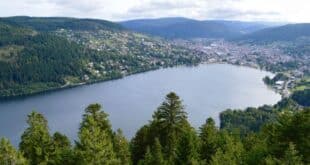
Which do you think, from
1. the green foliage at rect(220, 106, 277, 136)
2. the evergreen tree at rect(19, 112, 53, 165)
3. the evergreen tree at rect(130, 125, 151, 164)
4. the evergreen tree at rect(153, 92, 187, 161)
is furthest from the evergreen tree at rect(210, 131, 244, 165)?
the green foliage at rect(220, 106, 277, 136)

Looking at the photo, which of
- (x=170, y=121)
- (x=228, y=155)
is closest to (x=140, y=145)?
(x=170, y=121)

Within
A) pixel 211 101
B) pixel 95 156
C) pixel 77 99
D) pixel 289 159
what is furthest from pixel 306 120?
pixel 77 99

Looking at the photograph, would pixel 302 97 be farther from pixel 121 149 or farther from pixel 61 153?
pixel 61 153

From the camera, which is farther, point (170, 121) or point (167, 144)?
point (170, 121)

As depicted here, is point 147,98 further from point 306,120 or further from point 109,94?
point 306,120

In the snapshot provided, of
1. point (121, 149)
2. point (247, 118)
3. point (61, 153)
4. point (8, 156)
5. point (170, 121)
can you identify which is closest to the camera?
point (8, 156)
